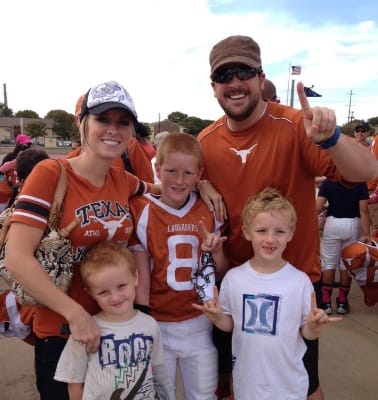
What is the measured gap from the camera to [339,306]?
4684 mm

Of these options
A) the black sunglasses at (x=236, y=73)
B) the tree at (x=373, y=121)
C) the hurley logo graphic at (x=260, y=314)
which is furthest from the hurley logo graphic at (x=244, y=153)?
the tree at (x=373, y=121)

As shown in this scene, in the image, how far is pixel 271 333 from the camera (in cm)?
203

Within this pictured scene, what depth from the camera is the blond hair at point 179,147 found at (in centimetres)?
223

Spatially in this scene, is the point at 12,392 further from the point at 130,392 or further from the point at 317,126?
the point at 317,126

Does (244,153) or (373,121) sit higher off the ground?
(373,121)

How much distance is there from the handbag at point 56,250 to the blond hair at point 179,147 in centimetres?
61

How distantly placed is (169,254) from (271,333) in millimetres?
670

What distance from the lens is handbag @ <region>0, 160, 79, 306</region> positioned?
1.73 m

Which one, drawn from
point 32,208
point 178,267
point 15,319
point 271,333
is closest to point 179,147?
point 178,267

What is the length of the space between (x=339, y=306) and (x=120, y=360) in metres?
3.55

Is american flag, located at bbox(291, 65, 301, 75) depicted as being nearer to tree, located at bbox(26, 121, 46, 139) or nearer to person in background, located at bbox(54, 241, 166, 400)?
person in background, located at bbox(54, 241, 166, 400)

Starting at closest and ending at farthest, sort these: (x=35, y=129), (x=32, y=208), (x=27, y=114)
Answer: (x=32, y=208) < (x=35, y=129) < (x=27, y=114)

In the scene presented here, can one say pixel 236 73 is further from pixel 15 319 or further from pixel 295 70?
pixel 295 70

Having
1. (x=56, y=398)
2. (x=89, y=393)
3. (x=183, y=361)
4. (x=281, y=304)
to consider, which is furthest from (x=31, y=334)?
(x=281, y=304)
